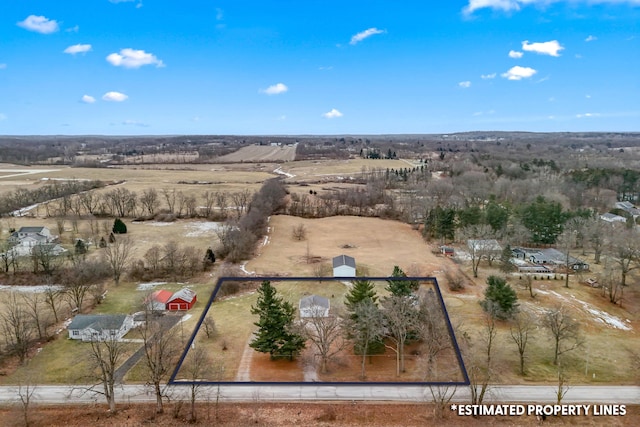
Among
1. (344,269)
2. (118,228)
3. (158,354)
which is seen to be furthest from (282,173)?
(158,354)

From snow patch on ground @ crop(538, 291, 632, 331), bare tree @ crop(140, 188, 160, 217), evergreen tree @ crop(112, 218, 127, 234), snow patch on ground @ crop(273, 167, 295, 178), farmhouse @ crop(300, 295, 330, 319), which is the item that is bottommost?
snow patch on ground @ crop(538, 291, 632, 331)

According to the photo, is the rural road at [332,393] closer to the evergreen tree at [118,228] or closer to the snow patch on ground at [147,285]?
the snow patch on ground at [147,285]

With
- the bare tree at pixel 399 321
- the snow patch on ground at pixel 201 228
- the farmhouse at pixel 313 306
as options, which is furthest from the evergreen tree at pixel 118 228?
the bare tree at pixel 399 321

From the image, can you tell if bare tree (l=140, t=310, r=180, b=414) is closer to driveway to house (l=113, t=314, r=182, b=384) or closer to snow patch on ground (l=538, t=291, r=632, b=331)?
driveway to house (l=113, t=314, r=182, b=384)

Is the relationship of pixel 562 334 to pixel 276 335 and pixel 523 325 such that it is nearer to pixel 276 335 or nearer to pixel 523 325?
pixel 523 325

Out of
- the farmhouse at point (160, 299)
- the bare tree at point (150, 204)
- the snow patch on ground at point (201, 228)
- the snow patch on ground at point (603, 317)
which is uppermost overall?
the bare tree at point (150, 204)

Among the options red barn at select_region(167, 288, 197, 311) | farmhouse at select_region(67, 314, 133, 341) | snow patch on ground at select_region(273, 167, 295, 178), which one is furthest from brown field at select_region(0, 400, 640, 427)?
snow patch on ground at select_region(273, 167, 295, 178)

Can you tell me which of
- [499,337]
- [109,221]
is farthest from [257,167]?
[499,337]
